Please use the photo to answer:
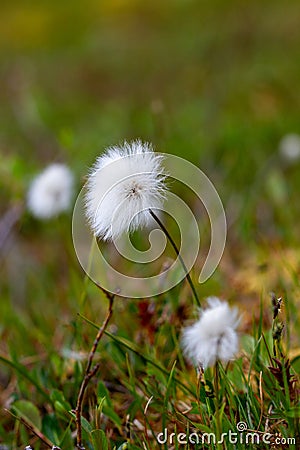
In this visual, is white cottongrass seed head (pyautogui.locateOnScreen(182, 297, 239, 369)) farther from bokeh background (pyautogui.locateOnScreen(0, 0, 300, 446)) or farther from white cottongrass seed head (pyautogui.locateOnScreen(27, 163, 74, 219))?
white cottongrass seed head (pyautogui.locateOnScreen(27, 163, 74, 219))

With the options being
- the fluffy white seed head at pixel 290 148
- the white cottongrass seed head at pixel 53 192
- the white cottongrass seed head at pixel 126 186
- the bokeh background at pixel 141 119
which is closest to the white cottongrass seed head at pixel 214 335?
the bokeh background at pixel 141 119

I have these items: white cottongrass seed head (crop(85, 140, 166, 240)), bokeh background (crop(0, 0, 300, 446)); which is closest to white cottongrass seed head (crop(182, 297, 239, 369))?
bokeh background (crop(0, 0, 300, 446))

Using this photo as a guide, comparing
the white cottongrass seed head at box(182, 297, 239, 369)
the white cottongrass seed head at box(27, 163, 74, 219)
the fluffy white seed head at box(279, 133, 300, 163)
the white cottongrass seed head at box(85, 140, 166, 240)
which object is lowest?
the white cottongrass seed head at box(182, 297, 239, 369)

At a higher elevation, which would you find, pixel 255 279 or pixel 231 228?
pixel 231 228

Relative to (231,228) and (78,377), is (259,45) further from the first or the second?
(78,377)

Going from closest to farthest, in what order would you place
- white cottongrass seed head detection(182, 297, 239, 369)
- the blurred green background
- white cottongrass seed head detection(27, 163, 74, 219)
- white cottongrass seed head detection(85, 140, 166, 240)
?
white cottongrass seed head detection(85, 140, 166, 240) < white cottongrass seed head detection(182, 297, 239, 369) < white cottongrass seed head detection(27, 163, 74, 219) < the blurred green background

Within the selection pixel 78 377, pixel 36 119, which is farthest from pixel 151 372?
pixel 36 119

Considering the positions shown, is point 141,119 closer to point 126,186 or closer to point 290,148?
point 290,148

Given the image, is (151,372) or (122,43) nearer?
(151,372)
